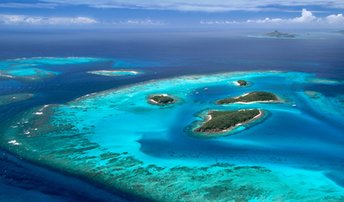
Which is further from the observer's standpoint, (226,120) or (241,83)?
(241,83)

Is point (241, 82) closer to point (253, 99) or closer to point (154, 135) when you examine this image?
point (253, 99)

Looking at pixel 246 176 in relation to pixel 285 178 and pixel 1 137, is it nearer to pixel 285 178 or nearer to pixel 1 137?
pixel 285 178

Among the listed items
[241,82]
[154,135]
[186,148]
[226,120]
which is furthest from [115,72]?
[186,148]

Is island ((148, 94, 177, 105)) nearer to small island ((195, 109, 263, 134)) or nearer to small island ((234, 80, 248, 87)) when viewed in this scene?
small island ((195, 109, 263, 134))

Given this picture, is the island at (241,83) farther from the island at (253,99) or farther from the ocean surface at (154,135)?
the island at (253,99)

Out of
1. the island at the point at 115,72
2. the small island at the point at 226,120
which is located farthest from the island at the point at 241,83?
the island at the point at 115,72

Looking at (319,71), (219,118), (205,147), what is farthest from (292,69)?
(205,147)
